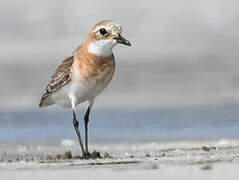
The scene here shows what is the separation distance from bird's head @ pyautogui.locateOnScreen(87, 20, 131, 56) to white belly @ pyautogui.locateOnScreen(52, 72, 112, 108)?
50cm

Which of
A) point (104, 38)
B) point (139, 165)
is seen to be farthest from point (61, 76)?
point (139, 165)

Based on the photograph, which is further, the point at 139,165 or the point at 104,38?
the point at 104,38

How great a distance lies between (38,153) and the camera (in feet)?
61.8

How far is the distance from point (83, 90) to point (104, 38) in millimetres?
975

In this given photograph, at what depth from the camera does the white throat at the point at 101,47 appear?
1673 centimetres

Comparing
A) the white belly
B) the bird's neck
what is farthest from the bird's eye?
the white belly

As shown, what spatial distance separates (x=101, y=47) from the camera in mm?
16797

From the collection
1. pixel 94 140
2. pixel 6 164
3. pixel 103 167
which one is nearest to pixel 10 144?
pixel 94 140

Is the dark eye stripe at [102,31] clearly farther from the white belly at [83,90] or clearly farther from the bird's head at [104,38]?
the white belly at [83,90]

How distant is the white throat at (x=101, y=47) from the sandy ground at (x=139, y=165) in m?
1.85

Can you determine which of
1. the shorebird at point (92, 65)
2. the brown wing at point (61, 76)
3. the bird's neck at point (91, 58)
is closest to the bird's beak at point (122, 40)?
the shorebird at point (92, 65)

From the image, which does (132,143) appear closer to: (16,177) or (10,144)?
(10,144)

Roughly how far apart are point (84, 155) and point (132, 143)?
14.7 ft

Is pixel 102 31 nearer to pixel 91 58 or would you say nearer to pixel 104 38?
pixel 104 38
